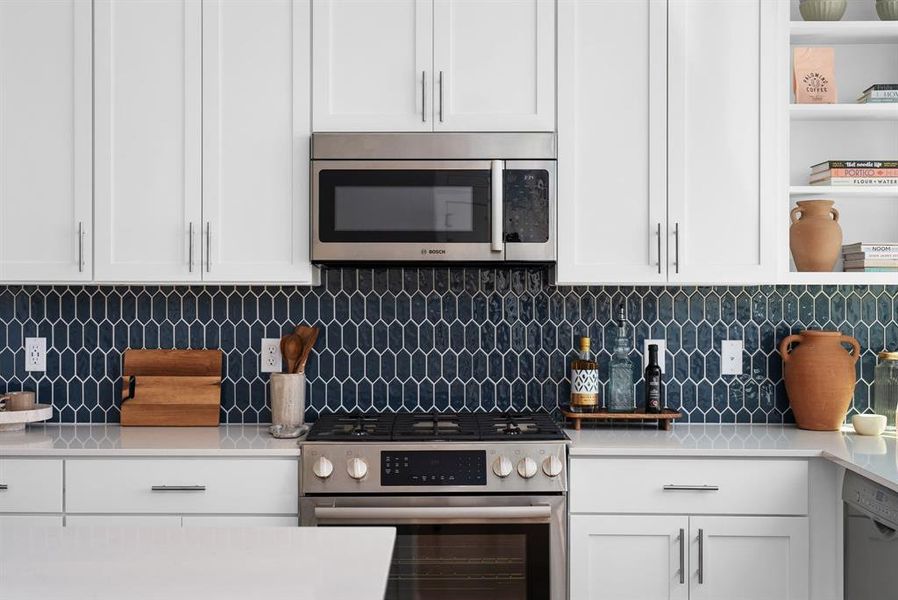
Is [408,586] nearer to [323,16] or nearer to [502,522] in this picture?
[502,522]

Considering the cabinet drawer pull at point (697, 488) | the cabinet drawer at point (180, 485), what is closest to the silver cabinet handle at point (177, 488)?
the cabinet drawer at point (180, 485)

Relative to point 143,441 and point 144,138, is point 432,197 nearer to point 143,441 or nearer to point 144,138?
point 144,138

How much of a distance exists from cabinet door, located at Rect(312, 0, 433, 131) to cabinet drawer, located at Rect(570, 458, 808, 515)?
1285mm

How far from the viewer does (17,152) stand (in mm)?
2572

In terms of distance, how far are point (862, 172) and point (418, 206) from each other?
5.13 ft

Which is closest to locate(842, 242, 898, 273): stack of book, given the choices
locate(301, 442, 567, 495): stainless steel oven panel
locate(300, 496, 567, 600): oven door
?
locate(301, 442, 567, 495): stainless steel oven panel

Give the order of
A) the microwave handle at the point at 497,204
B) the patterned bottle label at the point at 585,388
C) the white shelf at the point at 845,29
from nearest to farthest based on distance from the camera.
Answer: the microwave handle at the point at 497,204
the white shelf at the point at 845,29
the patterned bottle label at the point at 585,388

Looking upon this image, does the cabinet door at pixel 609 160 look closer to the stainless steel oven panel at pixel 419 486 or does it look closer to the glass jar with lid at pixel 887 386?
the stainless steel oven panel at pixel 419 486

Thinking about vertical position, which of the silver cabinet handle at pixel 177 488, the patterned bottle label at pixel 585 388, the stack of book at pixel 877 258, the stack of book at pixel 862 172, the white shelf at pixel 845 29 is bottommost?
the silver cabinet handle at pixel 177 488

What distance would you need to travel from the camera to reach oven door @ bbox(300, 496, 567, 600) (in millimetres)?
2320

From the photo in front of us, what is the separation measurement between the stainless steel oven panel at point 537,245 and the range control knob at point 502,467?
25.9 inches

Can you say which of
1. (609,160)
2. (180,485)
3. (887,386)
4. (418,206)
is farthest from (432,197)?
(887,386)

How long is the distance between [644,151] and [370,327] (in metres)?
1.20

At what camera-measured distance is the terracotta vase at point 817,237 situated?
2.67 meters
